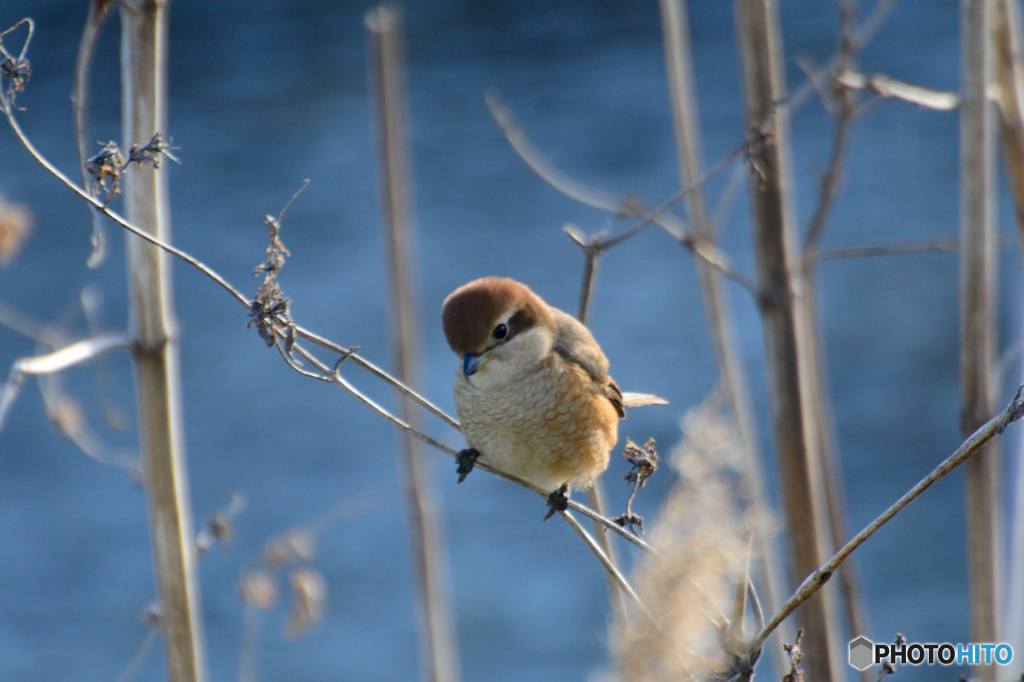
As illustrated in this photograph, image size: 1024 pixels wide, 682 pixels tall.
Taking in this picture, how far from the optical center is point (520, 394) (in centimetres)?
212

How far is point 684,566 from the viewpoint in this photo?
0.88 m

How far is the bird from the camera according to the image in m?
2.10

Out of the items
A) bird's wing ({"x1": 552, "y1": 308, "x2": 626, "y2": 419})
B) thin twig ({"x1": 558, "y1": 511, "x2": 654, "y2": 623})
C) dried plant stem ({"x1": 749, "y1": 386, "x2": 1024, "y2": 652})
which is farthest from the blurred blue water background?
dried plant stem ({"x1": 749, "y1": 386, "x2": 1024, "y2": 652})

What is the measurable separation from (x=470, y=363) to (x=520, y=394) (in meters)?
0.13

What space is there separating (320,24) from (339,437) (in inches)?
128

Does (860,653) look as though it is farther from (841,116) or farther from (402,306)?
(402,306)

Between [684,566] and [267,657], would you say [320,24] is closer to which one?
[267,657]

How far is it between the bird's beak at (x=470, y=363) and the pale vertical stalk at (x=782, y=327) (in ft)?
2.14

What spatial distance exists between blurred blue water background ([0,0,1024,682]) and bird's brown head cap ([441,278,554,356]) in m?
2.50

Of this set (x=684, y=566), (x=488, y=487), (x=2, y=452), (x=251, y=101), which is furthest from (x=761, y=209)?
(x=251, y=101)

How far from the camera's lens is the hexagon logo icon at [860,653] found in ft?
6.09

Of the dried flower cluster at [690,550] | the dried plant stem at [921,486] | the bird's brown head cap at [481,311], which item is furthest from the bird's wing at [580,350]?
the dried flower cluster at [690,550]

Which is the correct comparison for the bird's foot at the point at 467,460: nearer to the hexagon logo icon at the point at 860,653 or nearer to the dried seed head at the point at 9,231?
the hexagon logo icon at the point at 860,653

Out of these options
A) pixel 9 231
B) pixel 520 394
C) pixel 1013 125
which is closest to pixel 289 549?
pixel 520 394
